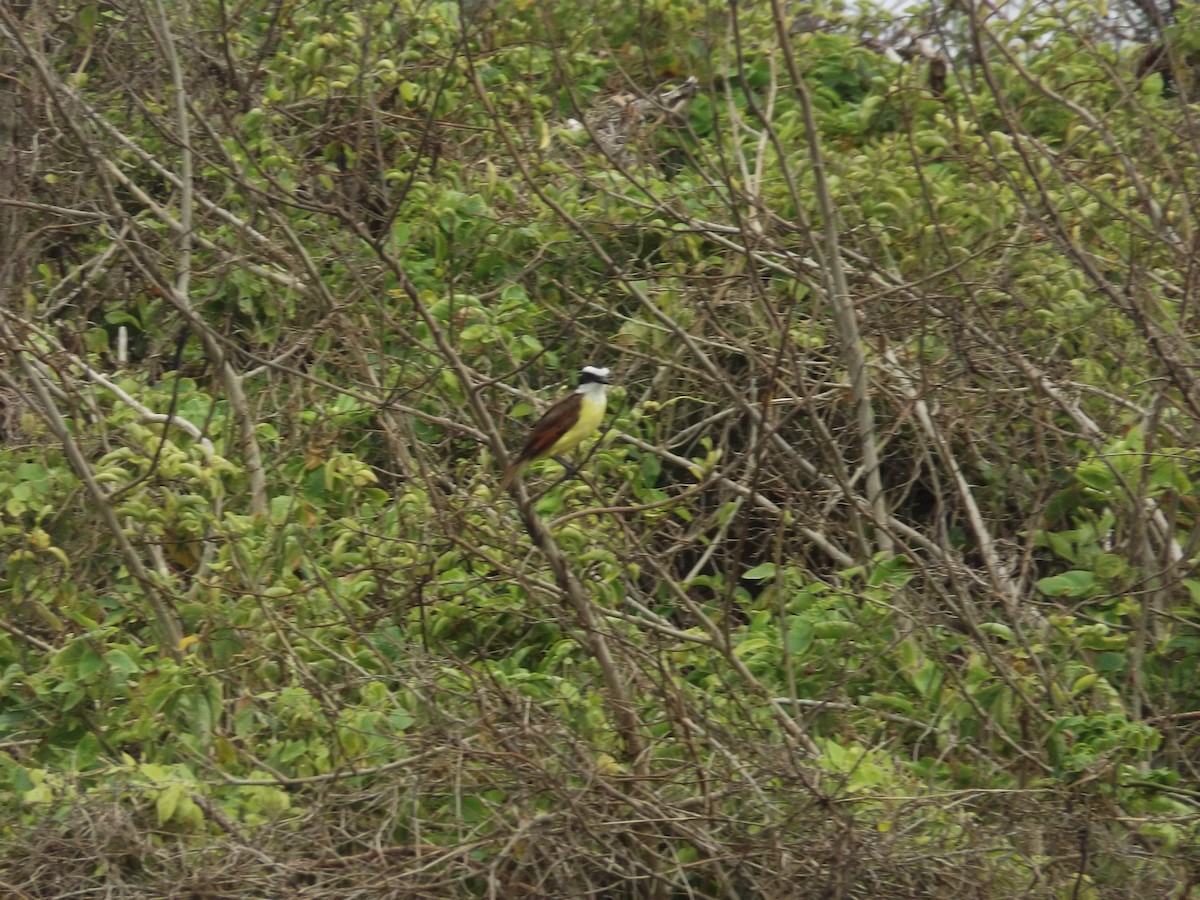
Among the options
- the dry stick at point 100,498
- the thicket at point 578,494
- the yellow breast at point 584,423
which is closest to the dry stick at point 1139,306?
the thicket at point 578,494

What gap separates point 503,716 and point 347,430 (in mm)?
2581

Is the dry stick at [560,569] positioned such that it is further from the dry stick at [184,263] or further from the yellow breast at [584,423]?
the dry stick at [184,263]

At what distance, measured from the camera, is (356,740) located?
555 cm

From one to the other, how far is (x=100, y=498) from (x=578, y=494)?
5.62 ft

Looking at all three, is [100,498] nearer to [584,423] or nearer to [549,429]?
[549,429]

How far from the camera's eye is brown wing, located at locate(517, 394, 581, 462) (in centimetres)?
606

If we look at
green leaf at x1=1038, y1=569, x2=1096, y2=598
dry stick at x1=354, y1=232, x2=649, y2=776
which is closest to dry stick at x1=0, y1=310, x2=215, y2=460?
dry stick at x1=354, y1=232, x2=649, y2=776

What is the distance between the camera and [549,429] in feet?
20.0

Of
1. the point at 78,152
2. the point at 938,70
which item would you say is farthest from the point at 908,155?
the point at 78,152

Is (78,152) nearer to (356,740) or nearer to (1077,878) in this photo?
(356,740)

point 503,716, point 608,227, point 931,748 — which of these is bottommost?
point 931,748

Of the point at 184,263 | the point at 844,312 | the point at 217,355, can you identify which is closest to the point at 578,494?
the point at 844,312

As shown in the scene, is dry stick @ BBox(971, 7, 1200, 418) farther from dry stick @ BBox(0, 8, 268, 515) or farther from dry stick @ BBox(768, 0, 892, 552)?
dry stick @ BBox(0, 8, 268, 515)

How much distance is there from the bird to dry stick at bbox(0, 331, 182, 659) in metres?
1.35
